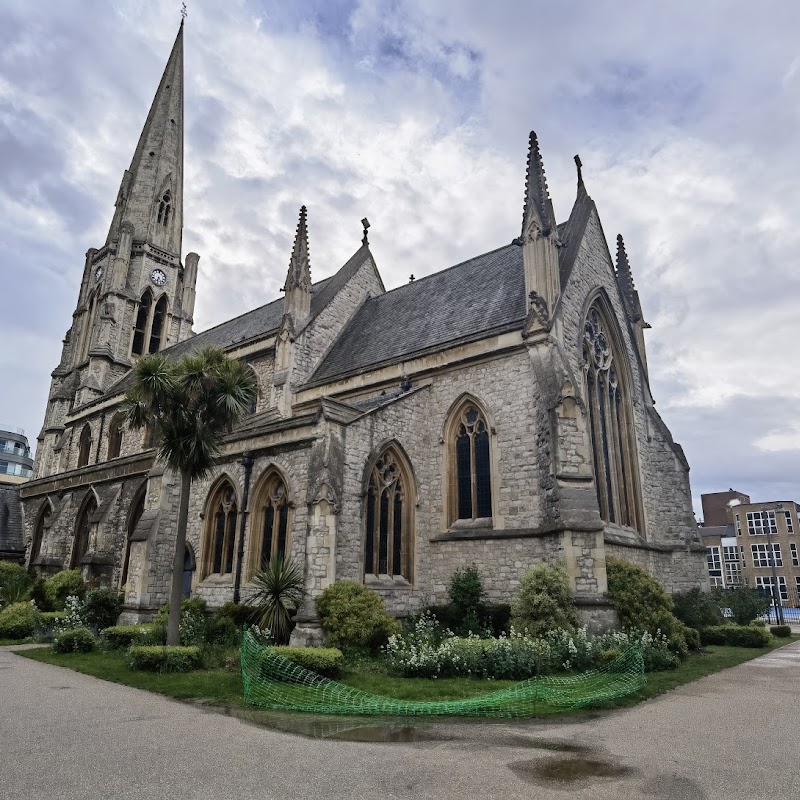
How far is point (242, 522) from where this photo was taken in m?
18.4

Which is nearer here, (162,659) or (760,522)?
(162,659)

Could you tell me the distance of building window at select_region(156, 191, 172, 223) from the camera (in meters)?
47.3

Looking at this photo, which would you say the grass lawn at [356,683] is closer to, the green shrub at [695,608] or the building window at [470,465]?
the green shrub at [695,608]

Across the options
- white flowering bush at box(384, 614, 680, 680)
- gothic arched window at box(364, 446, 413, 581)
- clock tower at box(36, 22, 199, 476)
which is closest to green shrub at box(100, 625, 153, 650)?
gothic arched window at box(364, 446, 413, 581)

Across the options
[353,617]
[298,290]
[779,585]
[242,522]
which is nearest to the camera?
[353,617]

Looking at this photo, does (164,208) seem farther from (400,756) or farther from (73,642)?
(400,756)

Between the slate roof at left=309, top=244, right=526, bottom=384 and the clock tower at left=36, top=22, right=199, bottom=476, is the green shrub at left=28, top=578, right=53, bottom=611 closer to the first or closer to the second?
the slate roof at left=309, top=244, right=526, bottom=384

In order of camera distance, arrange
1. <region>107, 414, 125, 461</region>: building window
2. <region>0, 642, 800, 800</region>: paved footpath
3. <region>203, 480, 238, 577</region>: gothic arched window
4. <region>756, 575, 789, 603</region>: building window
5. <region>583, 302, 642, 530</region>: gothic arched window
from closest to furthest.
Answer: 1. <region>0, 642, 800, 800</region>: paved footpath
2. <region>203, 480, 238, 577</region>: gothic arched window
3. <region>583, 302, 642, 530</region>: gothic arched window
4. <region>107, 414, 125, 461</region>: building window
5. <region>756, 575, 789, 603</region>: building window

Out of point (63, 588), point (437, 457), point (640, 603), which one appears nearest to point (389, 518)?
point (437, 457)

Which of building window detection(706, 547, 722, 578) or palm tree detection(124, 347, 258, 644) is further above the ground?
palm tree detection(124, 347, 258, 644)

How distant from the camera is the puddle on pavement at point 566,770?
19.5 ft

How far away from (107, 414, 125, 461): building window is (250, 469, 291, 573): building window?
68.7 feet

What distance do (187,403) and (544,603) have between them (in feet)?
33.0

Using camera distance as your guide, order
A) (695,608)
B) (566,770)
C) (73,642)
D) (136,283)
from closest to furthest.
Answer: (566,770) → (73,642) → (695,608) → (136,283)
